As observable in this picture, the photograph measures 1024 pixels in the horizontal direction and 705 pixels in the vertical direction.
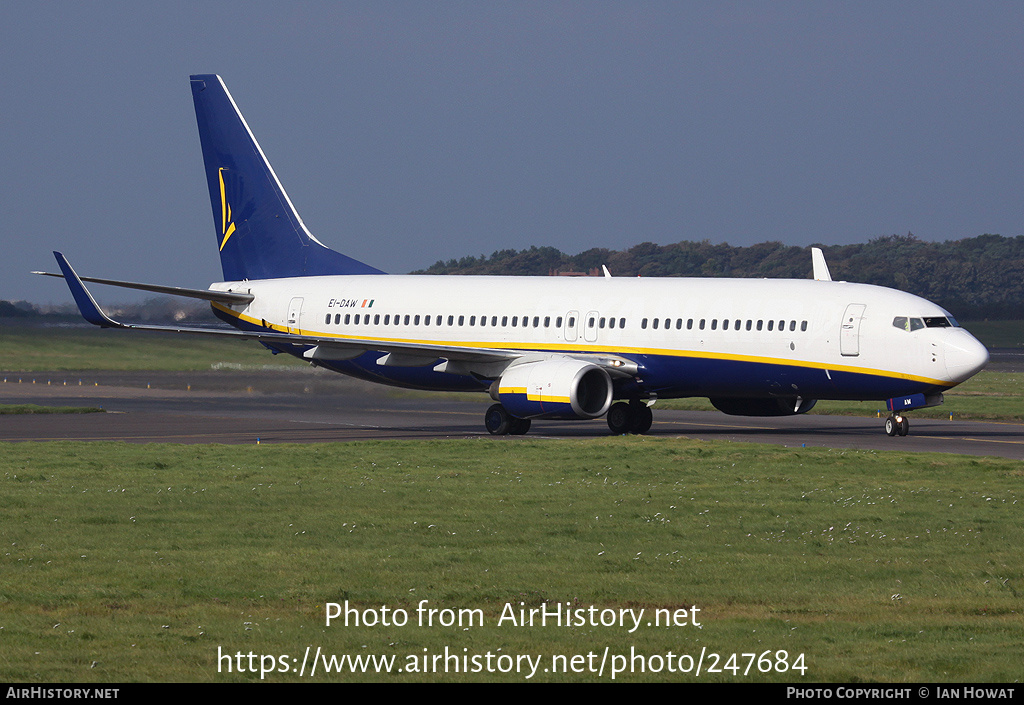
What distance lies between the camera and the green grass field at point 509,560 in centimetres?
1078

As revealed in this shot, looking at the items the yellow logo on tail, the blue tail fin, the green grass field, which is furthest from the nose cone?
the yellow logo on tail

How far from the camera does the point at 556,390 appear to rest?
33.1 meters

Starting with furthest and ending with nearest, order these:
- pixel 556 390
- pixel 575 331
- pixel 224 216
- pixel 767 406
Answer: pixel 224 216 < pixel 767 406 < pixel 575 331 < pixel 556 390

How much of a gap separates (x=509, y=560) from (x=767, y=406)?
22.7 metres

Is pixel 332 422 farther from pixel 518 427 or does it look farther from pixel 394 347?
pixel 518 427

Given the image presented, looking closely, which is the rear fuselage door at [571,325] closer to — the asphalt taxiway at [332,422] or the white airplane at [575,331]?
the white airplane at [575,331]

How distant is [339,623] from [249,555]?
3.63 meters

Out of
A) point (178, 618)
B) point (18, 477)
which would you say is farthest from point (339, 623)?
point (18, 477)

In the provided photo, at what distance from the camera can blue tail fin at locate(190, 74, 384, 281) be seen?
43219 millimetres

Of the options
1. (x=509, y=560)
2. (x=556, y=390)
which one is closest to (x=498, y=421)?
(x=556, y=390)

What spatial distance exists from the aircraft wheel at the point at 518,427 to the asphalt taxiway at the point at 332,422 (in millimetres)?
347

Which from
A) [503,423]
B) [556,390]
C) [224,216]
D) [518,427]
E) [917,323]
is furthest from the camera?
[224,216]

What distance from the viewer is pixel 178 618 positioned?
1188 cm
